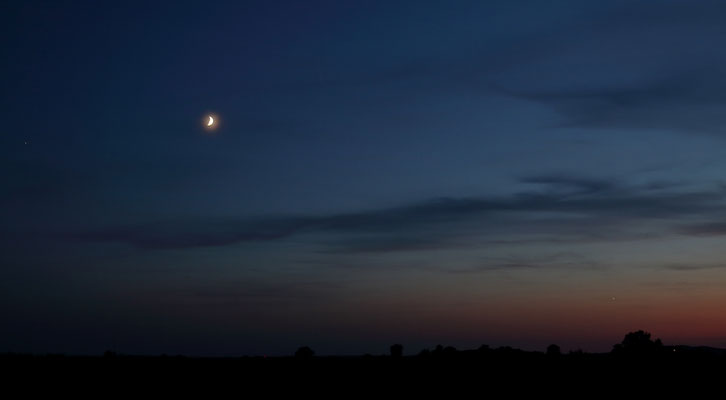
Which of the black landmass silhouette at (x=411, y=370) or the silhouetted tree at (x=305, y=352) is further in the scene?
the silhouetted tree at (x=305, y=352)

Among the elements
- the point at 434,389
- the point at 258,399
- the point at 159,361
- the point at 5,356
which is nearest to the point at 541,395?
the point at 434,389

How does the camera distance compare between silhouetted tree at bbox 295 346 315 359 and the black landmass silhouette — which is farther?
silhouetted tree at bbox 295 346 315 359

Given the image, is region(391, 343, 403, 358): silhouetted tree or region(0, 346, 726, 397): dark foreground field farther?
region(391, 343, 403, 358): silhouetted tree

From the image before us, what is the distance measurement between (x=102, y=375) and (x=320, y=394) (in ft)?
46.2

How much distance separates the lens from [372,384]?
49.8m

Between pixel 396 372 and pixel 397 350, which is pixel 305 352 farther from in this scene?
pixel 396 372

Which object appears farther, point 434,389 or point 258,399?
point 434,389

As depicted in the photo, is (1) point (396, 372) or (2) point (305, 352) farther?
(2) point (305, 352)

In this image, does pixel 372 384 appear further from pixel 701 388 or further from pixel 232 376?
pixel 701 388

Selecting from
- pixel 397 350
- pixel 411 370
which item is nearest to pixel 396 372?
pixel 411 370

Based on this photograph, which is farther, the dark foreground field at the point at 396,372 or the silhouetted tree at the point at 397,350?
the silhouetted tree at the point at 397,350

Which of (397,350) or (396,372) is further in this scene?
(397,350)

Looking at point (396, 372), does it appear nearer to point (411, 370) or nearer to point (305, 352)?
point (411, 370)

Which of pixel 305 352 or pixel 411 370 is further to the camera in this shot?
pixel 305 352
